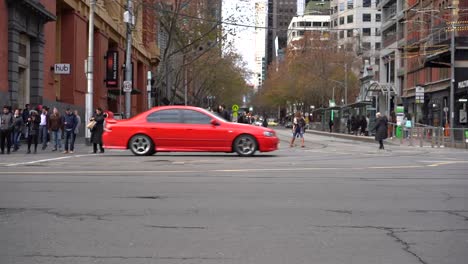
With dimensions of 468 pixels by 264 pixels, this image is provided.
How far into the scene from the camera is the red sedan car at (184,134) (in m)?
18.4

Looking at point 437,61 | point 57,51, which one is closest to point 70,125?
point 57,51

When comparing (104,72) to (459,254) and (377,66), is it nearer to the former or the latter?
(459,254)

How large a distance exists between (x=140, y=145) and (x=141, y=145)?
31 mm

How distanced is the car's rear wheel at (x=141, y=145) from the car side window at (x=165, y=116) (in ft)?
1.98

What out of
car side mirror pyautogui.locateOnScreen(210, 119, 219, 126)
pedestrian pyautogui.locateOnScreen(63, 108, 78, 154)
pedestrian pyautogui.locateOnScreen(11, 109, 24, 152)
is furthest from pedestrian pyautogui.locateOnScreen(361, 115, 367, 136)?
pedestrian pyautogui.locateOnScreen(11, 109, 24, 152)

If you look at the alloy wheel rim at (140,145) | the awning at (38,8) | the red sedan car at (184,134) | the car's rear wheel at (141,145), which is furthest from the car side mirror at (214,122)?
the awning at (38,8)

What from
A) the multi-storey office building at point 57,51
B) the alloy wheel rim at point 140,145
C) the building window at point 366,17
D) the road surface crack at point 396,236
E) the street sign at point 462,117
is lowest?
the road surface crack at point 396,236

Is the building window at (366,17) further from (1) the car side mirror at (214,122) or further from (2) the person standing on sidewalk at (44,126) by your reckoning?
(1) the car side mirror at (214,122)

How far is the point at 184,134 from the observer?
722 inches

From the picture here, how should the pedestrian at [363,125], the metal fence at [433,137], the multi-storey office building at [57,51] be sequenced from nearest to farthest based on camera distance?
the multi-storey office building at [57,51] → the metal fence at [433,137] → the pedestrian at [363,125]

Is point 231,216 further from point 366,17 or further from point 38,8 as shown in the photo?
point 366,17

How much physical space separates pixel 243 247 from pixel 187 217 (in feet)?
5.91

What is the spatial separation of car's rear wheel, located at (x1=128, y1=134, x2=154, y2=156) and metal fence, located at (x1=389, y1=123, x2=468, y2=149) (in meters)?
17.7

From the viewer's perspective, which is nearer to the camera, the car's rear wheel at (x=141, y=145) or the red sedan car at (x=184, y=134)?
the red sedan car at (x=184, y=134)
